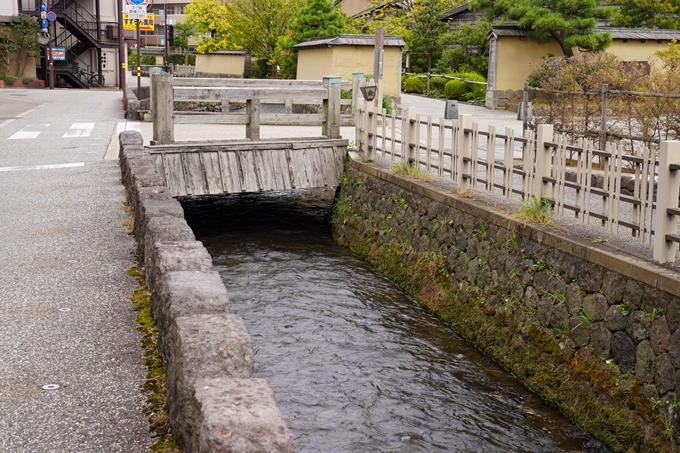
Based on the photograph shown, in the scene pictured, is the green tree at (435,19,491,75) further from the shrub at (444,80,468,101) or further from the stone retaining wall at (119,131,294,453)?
the stone retaining wall at (119,131,294,453)

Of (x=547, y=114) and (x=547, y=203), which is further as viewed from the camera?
(x=547, y=114)

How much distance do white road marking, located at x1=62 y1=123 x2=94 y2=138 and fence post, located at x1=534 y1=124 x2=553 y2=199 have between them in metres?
14.0

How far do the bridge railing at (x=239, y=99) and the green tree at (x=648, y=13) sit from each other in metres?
24.1

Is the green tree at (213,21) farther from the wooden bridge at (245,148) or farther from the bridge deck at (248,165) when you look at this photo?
the bridge deck at (248,165)

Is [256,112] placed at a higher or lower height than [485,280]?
higher

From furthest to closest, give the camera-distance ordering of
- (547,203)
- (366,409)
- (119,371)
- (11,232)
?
(11,232), (547,203), (366,409), (119,371)

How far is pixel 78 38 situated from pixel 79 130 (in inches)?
1225

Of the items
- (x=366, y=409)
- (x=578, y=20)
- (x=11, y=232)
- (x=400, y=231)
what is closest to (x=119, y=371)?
(x=366, y=409)

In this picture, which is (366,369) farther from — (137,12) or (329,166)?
(137,12)

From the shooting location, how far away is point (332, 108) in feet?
47.0

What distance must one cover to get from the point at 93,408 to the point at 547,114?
453 inches

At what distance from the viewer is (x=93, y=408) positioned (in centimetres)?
438

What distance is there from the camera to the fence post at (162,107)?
1263 centimetres

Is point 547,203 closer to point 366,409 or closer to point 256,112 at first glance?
point 366,409
